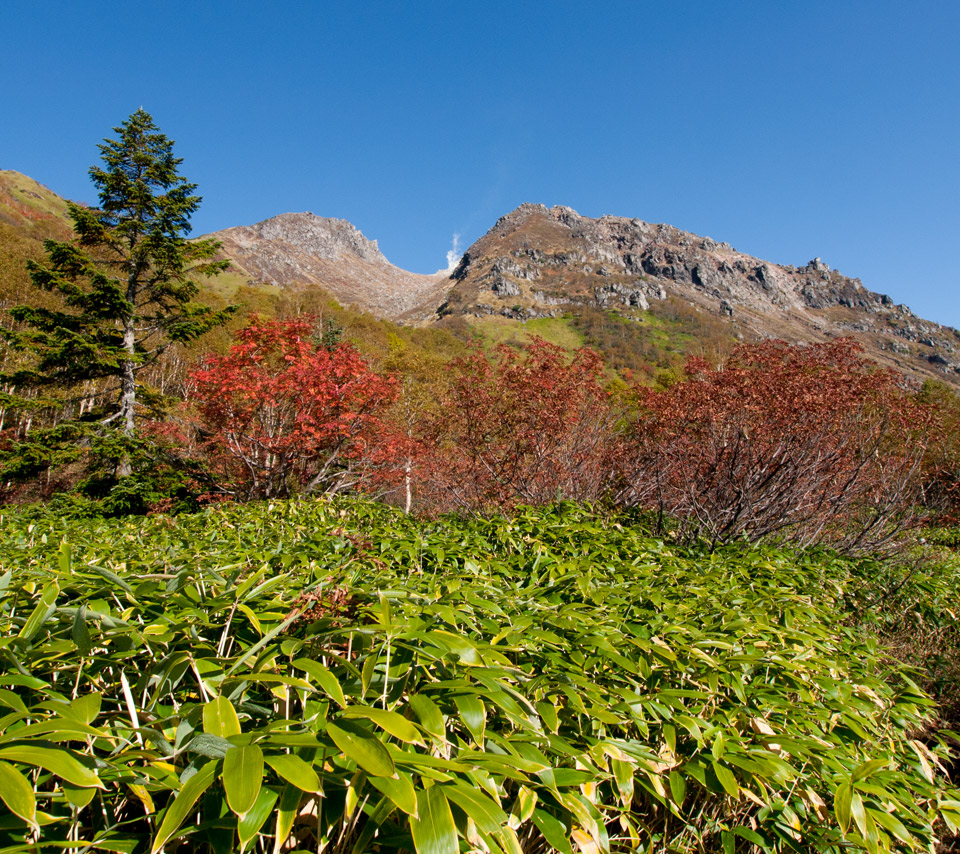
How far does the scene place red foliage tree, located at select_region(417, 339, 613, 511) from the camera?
6.82 metres

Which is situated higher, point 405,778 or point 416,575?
point 405,778

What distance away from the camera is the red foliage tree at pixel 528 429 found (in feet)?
22.4

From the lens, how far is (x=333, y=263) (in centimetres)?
15462

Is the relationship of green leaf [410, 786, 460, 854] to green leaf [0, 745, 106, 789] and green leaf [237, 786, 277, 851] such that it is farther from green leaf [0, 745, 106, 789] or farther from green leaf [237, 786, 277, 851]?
green leaf [0, 745, 106, 789]

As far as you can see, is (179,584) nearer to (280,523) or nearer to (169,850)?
(169,850)

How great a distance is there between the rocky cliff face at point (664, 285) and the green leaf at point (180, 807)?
90919 mm

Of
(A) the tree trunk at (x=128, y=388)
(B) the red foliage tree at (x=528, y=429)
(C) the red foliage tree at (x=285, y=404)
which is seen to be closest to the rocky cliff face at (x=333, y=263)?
(A) the tree trunk at (x=128, y=388)

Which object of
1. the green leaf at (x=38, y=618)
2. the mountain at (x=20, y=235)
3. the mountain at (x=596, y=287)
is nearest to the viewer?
the green leaf at (x=38, y=618)

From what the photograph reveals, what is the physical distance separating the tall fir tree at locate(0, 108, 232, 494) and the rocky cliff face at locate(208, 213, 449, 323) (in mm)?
87331

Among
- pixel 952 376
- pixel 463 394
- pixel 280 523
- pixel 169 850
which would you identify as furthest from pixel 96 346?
pixel 952 376

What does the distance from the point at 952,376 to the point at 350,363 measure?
414 feet

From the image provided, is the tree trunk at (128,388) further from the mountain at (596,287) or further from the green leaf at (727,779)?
the mountain at (596,287)

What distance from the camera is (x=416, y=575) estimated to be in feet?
7.75

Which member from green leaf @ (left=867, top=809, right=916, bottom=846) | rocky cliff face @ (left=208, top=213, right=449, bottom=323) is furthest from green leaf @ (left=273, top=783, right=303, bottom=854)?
rocky cliff face @ (left=208, top=213, right=449, bottom=323)
